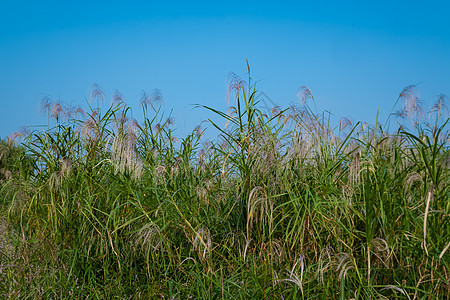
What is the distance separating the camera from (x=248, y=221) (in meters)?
3.00

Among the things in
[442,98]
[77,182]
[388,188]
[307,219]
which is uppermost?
[442,98]

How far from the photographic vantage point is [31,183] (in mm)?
4355

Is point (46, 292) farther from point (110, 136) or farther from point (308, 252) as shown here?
point (308, 252)

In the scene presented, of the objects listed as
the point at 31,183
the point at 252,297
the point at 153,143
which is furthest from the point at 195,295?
the point at 31,183

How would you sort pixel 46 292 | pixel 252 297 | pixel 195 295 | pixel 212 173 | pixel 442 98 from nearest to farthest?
pixel 252 297 → pixel 195 295 → pixel 46 292 → pixel 442 98 → pixel 212 173

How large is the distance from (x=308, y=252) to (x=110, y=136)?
2.22 meters

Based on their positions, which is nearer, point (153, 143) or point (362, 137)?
point (362, 137)

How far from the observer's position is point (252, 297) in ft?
8.75

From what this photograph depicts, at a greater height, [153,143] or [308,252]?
[153,143]

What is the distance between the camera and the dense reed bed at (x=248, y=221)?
274 cm

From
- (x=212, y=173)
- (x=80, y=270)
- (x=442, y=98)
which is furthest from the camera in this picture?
(x=212, y=173)

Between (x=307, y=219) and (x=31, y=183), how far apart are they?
2.80 meters

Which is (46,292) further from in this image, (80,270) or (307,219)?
(307,219)

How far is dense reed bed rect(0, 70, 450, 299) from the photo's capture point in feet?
9.00
